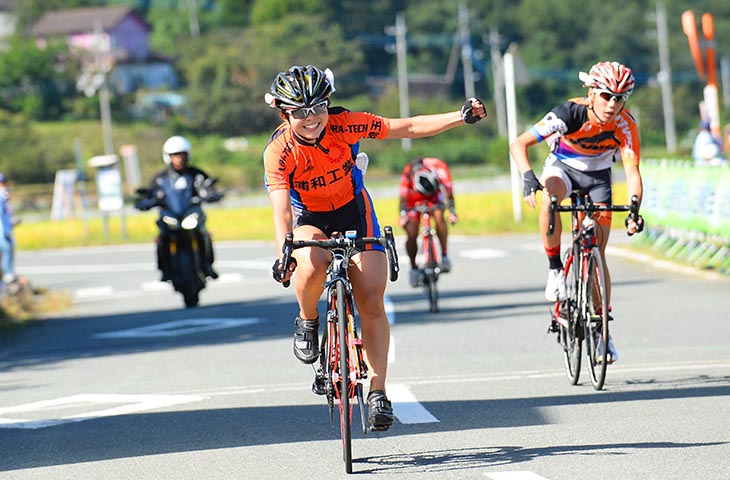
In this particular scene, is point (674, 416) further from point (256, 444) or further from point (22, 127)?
point (22, 127)

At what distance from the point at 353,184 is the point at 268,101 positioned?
0.64m

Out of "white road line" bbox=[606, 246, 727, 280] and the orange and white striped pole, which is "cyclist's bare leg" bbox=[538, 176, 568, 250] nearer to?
"white road line" bbox=[606, 246, 727, 280]

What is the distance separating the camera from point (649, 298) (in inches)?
700

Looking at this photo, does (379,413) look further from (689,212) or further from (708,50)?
(708,50)

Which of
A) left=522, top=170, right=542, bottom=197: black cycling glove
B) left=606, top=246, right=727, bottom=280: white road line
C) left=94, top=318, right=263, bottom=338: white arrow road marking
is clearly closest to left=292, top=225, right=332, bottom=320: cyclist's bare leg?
left=522, top=170, right=542, bottom=197: black cycling glove

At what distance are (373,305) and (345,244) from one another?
403 millimetres

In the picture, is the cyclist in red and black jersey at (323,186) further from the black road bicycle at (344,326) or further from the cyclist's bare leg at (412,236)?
the cyclist's bare leg at (412,236)

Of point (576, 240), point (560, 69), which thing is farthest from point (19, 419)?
point (560, 69)

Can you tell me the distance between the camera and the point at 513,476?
24.3 feet

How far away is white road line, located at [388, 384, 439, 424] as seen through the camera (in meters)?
9.38

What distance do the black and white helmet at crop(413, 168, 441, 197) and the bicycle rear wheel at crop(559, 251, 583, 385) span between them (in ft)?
23.2

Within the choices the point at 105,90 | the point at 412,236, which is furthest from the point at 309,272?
the point at 105,90

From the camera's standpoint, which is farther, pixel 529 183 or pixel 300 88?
pixel 529 183

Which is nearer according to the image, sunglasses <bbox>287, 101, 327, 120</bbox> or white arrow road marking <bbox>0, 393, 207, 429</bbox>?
sunglasses <bbox>287, 101, 327, 120</bbox>
